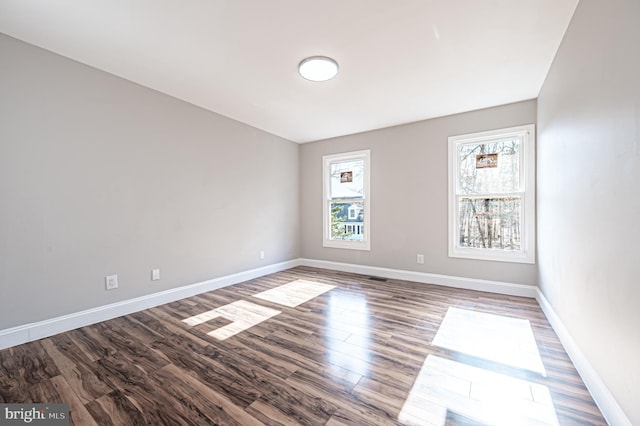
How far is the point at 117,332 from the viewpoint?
8.01 ft

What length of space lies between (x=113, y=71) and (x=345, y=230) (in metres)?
3.86

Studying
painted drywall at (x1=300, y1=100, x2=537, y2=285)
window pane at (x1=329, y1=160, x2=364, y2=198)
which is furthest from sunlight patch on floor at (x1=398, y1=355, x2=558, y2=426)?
window pane at (x1=329, y1=160, x2=364, y2=198)

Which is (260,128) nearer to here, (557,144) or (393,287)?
(393,287)

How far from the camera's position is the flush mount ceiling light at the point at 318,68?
8.16 feet

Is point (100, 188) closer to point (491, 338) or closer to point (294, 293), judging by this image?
point (294, 293)

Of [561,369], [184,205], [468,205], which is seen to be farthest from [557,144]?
[184,205]

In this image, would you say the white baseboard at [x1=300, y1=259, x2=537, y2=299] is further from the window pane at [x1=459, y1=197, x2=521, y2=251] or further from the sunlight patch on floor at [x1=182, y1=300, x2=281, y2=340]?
the sunlight patch on floor at [x1=182, y1=300, x2=281, y2=340]

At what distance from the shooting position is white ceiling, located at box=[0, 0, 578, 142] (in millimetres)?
1889

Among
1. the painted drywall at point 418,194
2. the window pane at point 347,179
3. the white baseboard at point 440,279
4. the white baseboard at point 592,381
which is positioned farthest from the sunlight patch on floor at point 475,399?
the window pane at point 347,179

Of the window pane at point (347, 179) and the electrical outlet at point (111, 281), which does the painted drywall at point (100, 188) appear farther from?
the window pane at point (347, 179)

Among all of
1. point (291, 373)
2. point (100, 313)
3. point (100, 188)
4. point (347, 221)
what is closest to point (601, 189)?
point (291, 373)

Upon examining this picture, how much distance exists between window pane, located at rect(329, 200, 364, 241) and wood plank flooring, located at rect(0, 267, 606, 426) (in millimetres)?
2043

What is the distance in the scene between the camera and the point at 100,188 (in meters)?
2.69

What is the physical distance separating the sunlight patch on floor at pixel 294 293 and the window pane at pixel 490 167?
2.48m
